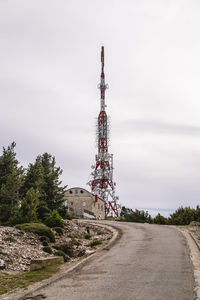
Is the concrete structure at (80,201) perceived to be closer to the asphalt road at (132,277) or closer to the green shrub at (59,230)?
the green shrub at (59,230)

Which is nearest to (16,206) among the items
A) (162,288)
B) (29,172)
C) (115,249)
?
(29,172)

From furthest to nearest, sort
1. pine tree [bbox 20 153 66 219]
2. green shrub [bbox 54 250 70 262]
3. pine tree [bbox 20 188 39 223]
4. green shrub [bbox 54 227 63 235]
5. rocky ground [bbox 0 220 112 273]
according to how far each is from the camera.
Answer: pine tree [bbox 20 153 66 219], pine tree [bbox 20 188 39 223], green shrub [bbox 54 227 63 235], green shrub [bbox 54 250 70 262], rocky ground [bbox 0 220 112 273]

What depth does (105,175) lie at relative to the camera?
7138cm

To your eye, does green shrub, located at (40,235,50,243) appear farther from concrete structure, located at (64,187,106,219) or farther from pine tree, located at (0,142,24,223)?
concrete structure, located at (64,187,106,219)

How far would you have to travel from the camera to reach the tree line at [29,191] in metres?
28.9

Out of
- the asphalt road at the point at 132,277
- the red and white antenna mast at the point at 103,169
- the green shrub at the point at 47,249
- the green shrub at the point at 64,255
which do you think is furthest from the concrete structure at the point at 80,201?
the asphalt road at the point at 132,277

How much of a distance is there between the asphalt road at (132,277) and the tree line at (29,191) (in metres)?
13.7

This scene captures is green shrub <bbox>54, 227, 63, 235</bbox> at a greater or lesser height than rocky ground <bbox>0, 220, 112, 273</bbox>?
greater

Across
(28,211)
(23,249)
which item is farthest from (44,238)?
(28,211)

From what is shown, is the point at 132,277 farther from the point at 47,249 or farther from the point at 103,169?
the point at 103,169

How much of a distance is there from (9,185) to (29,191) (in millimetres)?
2372

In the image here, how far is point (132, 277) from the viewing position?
35.3 feet

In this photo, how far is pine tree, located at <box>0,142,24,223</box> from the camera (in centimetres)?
3095

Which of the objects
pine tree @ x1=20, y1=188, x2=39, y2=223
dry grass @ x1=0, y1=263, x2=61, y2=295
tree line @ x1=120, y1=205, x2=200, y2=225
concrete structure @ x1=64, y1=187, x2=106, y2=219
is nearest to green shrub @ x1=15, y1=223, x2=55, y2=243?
pine tree @ x1=20, y1=188, x2=39, y2=223
